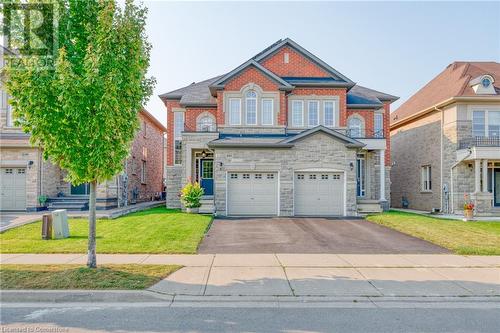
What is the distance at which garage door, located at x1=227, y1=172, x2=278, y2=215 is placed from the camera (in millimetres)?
19812

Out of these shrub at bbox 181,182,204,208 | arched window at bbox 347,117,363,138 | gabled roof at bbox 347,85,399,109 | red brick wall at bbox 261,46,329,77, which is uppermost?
red brick wall at bbox 261,46,329,77

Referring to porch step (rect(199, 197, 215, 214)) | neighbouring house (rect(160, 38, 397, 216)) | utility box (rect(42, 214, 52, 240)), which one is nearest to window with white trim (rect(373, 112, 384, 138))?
neighbouring house (rect(160, 38, 397, 216))

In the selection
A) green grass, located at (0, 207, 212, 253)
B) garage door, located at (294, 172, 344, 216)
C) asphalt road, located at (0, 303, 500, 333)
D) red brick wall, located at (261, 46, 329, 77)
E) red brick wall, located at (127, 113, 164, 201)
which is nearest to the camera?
asphalt road, located at (0, 303, 500, 333)

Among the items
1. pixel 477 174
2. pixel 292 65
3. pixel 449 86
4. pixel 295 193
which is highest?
pixel 292 65

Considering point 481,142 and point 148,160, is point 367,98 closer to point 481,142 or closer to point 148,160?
point 481,142

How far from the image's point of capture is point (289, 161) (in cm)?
1986

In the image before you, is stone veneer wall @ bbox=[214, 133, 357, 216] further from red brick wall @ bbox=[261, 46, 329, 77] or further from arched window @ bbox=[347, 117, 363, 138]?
red brick wall @ bbox=[261, 46, 329, 77]

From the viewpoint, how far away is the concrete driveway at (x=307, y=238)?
37.0ft

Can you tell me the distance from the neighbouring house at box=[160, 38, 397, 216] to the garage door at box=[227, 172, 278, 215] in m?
0.05

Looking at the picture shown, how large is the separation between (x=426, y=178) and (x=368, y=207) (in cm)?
780

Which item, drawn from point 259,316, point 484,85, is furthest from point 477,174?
point 259,316

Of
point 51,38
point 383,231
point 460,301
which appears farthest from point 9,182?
point 460,301

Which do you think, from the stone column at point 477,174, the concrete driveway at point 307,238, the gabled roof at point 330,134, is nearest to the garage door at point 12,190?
the concrete driveway at point 307,238

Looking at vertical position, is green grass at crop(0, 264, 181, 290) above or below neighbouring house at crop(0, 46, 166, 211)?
below
